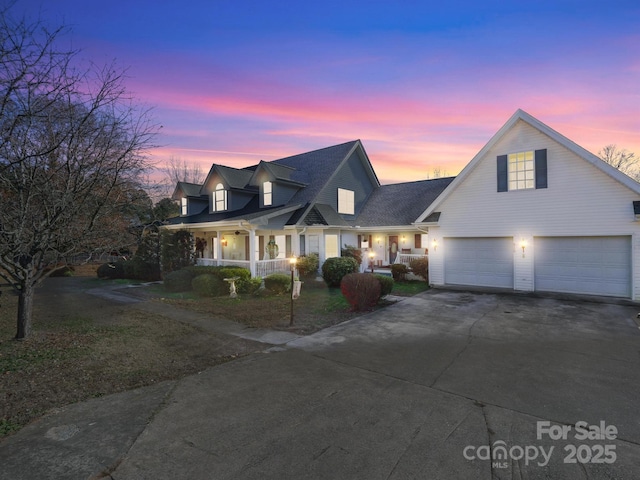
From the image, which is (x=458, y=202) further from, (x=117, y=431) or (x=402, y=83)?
(x=117, y=431)

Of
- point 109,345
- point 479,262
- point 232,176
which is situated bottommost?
point 109,345

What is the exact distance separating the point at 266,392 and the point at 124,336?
5.05m

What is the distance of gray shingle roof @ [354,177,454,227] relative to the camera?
19.9 meters

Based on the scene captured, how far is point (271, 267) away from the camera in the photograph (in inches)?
651

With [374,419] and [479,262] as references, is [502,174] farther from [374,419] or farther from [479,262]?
[374,419]

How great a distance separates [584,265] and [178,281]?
18169mm

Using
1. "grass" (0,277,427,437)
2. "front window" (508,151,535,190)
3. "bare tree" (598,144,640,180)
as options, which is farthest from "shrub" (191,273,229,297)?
"bare tree" (598,144,640,180)

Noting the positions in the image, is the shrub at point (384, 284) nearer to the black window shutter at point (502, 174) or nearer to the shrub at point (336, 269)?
the shrub at point (336, 269)

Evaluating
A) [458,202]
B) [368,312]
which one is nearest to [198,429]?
[368,312]

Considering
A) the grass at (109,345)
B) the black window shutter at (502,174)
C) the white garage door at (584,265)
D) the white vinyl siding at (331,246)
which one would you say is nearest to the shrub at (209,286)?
the grass at (109,345)

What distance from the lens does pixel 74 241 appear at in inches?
278

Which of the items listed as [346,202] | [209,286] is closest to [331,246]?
[346,202]

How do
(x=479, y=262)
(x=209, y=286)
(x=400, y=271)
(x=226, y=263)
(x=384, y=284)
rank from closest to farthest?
1. (x=384, y=284)
2. (x=209, y=286)
3. (x=479, y=262)
4. (x=226, y=263)
5. (x=400, y=271)

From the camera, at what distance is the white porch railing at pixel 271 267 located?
52.5ft
